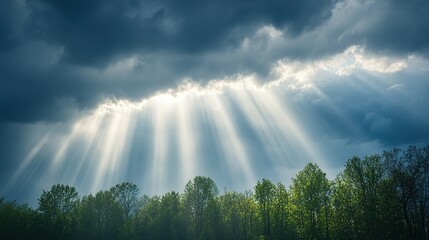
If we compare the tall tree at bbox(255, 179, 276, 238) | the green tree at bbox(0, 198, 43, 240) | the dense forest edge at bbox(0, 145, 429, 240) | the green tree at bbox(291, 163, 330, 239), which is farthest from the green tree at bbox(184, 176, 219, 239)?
the green tree at bbox(0, 198, 43, 240)

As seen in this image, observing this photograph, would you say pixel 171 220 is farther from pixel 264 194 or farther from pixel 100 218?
pixel 264 194

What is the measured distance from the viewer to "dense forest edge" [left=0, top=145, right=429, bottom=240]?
6187 centimetres

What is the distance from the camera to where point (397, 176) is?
60.9 m

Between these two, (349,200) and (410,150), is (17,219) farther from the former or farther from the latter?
(410,150)

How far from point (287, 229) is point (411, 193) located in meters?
38.5

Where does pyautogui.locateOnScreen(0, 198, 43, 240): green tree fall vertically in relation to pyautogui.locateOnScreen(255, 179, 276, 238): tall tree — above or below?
below

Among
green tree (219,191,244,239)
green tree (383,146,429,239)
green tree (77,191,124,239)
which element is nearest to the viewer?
green tree (383,146,429,239)

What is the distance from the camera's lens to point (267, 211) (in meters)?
86.3

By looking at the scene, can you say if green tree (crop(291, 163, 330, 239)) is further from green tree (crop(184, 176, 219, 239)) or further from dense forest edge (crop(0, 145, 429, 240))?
green tree (crop(184, 176, 219, 239))

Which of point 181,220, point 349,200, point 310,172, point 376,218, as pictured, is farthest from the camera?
point 181,220

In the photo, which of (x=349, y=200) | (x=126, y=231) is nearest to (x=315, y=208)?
(x=349, y=200)

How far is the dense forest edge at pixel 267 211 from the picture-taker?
203 feet

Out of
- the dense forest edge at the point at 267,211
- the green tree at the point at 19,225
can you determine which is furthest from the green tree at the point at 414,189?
the green tree at the point at 19,225

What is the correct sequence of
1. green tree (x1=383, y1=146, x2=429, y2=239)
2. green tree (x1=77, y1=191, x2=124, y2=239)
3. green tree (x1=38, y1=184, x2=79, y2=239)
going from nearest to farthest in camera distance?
1. green tree (x1=383, y1=146, x2=429, y2=239)
2. green tree (x1=38, y1=184, x2=79, y2=239)
3. green tree (x1=77, y1=191, x2=124, y2=239)
